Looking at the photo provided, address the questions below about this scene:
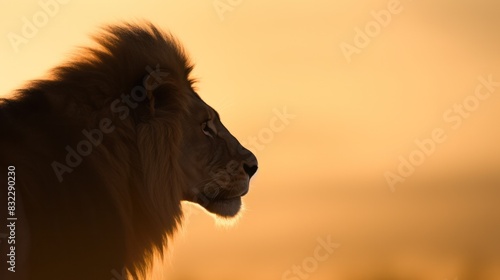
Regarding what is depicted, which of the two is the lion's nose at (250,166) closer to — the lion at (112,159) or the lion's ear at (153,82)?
the lion at (112,159)

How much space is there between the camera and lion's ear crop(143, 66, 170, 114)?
7.07m

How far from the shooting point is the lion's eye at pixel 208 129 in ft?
24.9

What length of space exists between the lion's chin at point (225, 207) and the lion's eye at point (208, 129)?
0.43 meters

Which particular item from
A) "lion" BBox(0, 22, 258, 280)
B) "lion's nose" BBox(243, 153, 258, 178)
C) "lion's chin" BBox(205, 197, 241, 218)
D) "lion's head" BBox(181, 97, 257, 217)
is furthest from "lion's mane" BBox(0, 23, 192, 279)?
"lion's nose" BBox(243, 153, 258, 178)

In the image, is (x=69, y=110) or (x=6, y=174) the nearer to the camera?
(x=6, y=174)

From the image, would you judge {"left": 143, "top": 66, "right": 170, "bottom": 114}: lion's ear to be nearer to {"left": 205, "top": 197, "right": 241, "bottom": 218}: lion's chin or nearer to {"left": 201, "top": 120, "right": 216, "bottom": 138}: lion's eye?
{"left": 201, "top": 120, "right": 216, "bottom": 138}: lion's eye

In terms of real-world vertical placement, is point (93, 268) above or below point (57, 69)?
below

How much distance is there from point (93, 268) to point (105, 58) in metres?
1.24

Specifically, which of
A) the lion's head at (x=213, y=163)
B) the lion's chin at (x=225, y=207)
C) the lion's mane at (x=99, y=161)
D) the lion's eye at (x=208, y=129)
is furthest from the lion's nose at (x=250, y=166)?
the lion's mane at (x=99, y=161)

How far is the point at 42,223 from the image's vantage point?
6.09 m

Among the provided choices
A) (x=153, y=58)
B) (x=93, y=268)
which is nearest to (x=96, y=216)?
(x=93, y=268)

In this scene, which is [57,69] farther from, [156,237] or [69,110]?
[156,237]

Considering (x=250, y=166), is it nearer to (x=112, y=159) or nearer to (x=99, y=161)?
(x=112, y=159)

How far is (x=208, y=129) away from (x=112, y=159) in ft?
3.33
